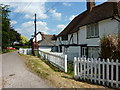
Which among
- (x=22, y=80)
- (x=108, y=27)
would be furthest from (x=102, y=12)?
(x=22, y=80)

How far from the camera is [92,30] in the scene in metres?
14.0

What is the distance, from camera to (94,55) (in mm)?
13586

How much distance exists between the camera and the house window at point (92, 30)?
13.4m

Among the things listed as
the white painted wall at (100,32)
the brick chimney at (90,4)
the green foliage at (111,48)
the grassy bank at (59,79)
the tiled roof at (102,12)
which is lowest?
the grassy bank at (59,79)

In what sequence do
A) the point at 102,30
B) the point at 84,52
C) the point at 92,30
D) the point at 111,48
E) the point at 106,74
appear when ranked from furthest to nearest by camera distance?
the point at 84,52
the point at 92,30
the point at 102,30
the point at 111,48
the point at 106,74

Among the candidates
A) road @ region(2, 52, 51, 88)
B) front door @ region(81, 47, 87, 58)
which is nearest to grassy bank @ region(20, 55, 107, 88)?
road @ region(2, 52, 51, 88)

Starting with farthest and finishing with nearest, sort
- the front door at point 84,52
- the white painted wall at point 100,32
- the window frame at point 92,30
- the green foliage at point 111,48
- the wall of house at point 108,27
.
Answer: the front door at point 84,52 → the window frame at point 92,30 → the white painted wall at point 100,32 → the wall of house at point 108,27 → the green foliage at point 111,48

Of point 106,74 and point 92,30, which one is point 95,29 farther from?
point 106,74

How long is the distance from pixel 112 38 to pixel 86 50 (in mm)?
9271

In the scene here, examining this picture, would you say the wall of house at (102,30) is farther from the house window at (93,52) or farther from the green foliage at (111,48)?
the green foliage at (111,48)

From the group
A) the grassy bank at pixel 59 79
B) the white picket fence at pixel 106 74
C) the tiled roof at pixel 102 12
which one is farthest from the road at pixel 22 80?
the tiled roof at pixel 102 12

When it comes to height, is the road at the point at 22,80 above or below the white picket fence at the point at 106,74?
below

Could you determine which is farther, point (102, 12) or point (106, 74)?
point (102, 12)

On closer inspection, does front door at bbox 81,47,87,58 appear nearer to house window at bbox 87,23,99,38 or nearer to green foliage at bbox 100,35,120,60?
house window at bbox 87,23,99,38
